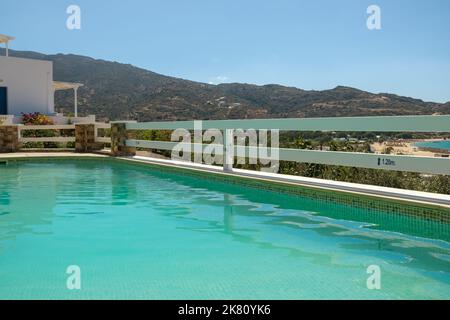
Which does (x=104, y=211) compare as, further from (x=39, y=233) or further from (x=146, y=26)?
(x=146, y=26)

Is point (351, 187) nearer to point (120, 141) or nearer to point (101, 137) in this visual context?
point (120, 141)

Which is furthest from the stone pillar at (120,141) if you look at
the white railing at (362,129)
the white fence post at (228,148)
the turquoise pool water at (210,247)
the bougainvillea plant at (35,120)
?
the bougainvillea plant at (35,120)

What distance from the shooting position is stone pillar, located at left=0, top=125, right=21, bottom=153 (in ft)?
55.4

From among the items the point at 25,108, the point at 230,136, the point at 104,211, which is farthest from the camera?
the point at 25,108

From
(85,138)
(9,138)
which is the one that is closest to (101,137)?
(85,138)

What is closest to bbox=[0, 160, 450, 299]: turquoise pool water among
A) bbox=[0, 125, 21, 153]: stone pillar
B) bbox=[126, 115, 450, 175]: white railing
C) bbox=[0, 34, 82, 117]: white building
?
bbox=[126, 115, 450, 175]: white railing

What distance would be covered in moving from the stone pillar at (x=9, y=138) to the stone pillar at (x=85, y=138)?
206cm

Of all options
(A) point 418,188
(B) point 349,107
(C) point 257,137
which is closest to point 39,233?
(A) point 418,188

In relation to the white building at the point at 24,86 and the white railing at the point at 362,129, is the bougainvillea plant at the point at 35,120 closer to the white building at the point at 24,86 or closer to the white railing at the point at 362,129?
the white building at the point at 24,86

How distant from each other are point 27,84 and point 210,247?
76.0 feet

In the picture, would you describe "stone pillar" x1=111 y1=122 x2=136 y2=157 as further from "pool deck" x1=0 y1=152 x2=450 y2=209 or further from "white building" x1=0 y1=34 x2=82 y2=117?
"white building" x1=0 y1=34 x2=82 y2=117

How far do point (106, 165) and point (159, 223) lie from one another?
8.45 m

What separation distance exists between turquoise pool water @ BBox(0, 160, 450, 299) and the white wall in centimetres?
1790

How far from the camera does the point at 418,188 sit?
24.0 ft
